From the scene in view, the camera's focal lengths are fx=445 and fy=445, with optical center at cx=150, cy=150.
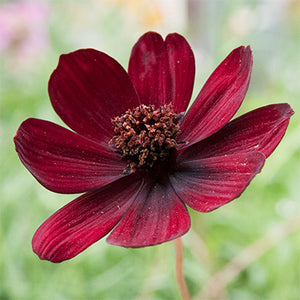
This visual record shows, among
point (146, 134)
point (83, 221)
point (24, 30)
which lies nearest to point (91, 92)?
point (146, 134)

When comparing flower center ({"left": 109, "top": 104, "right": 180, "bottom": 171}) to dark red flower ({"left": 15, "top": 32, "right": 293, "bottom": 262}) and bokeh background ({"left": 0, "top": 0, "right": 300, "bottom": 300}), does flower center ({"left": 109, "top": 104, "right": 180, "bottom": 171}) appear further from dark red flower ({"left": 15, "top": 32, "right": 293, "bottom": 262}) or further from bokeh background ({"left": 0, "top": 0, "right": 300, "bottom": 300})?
bokeh background ({"left": 0, "top": 0, "right": 300, "bottom": 300})

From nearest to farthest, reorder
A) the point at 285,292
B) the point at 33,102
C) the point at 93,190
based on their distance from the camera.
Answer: the point at 93,190
the point at 285,292
the point at 33,102

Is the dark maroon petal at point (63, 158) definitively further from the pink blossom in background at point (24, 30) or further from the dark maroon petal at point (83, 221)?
the pink blossom in background at point (24, 30)

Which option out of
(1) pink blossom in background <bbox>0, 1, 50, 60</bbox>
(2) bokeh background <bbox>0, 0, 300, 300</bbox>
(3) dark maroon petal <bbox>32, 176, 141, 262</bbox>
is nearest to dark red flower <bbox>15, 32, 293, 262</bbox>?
(3) dark maroon petal <bbox>32, 176, 141, 262</bbox>

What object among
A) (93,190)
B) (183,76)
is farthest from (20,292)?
(183,76)

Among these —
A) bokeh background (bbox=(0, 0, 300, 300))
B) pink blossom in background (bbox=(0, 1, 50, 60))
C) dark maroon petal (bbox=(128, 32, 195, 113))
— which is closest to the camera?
→ dark maroon petal (bbox=(128, 32, 195, 113))

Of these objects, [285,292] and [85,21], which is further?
[85,21]

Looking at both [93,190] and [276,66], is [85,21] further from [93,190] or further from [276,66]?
[93,190]

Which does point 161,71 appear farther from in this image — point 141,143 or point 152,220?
point 152,220
